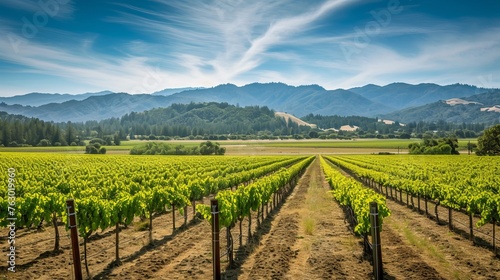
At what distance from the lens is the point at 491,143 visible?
88.2m

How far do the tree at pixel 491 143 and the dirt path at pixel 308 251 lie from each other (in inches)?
3321

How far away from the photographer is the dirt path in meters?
12.5

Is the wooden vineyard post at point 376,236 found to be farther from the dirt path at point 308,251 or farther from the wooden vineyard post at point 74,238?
the wooden vineyard post at point 74,238

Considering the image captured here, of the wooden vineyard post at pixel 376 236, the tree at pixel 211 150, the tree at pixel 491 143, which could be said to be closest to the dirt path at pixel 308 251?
the wooden vineyard post at pixel 376 236

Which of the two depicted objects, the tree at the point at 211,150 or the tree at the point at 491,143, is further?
the tree at the point at 211,150

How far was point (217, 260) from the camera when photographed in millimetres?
10711

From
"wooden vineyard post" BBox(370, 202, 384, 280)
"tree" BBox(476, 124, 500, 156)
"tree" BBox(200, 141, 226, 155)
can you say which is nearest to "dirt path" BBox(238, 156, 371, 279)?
"wooden vineyard post" BBox(370, 202, 384, 280)

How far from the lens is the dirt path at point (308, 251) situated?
1251cm

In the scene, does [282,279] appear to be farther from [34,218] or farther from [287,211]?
[287,211]

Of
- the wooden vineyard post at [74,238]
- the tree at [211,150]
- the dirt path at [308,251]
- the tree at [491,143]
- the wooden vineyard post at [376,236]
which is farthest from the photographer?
the tree at [211,150]

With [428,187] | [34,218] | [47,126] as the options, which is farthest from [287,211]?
[47,126]

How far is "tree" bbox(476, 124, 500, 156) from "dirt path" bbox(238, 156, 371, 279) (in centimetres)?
8436

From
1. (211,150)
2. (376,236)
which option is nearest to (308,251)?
(376,236)

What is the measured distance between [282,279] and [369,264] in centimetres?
382
